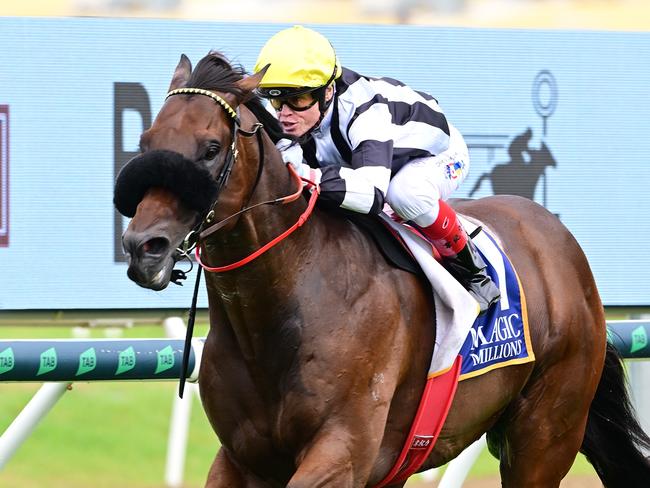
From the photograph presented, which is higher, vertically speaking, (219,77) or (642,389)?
(219,77)

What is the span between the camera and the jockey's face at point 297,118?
3.04 meters

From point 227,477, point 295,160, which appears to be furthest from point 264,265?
point 227,477

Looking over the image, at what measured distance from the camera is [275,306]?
2.89m

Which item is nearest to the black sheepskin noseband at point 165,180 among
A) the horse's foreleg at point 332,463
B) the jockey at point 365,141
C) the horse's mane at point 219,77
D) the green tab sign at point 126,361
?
the horse's mane at point 219,77

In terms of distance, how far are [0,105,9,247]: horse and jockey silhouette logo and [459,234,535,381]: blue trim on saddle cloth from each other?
7.51ft

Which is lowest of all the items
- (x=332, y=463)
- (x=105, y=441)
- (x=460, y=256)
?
(x=105, y=441)

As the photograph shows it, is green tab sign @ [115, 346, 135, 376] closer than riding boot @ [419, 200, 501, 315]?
No

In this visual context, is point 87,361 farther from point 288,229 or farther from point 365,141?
point 365,141

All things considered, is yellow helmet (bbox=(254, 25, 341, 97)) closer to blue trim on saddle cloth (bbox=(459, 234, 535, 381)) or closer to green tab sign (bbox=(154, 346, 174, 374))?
blue trim on saddle cloth (bbox=(459, 234, 535, 381))

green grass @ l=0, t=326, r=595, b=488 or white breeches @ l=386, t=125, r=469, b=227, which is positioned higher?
white breeches @ l=386, t=125, r=469, b=227

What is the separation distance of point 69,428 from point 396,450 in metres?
5.12

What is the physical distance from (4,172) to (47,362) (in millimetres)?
1358

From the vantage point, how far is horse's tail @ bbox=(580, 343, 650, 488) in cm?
411

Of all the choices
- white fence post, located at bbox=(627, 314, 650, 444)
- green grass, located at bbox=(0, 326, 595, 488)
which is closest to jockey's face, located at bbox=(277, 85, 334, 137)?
white fence post, located at bbox=(627, 314, 650, 444)
